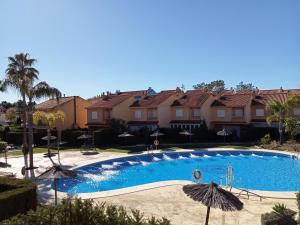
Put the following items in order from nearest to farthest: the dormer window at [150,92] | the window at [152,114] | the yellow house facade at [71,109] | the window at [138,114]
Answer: the window at [152,114] < the window at [138,114] < the yellow house facade at [71,109] < the dormer window at [150,92]

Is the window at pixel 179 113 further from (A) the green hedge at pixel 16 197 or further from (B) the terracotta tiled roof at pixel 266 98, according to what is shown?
(A) the green hedge at pixel 16 197

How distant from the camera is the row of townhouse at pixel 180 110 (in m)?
50.0

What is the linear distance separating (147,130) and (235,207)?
36354 millimetres

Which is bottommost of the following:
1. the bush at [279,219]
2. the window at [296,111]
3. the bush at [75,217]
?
the bush at [279,219]

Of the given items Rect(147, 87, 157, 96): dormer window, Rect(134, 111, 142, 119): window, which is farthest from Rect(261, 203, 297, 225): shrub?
Rect(147, 87, 157, 96): dormer window

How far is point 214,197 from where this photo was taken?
37.6 feet

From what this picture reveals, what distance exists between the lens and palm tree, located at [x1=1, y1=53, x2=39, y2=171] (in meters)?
30.5

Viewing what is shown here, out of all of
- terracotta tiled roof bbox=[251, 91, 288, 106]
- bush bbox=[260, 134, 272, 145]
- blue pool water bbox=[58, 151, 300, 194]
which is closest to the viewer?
blue pool water bbox=[58, 151, 300, 194]

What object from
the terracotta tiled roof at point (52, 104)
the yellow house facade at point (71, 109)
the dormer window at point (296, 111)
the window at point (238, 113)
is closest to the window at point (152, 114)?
the window at point (238, 113)

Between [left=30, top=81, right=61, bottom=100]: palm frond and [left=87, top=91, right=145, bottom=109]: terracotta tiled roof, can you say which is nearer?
[left=30, top=81, right=61, bottom=100]: palm frond

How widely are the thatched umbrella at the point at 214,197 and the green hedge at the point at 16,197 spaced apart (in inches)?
310

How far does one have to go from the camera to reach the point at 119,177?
28562 mm

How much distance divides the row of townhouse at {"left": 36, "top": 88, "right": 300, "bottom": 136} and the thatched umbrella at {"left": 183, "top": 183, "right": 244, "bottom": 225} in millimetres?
37740

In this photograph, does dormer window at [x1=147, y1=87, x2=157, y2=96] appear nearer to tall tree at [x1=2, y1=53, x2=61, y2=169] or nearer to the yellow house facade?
the yellow house facade
